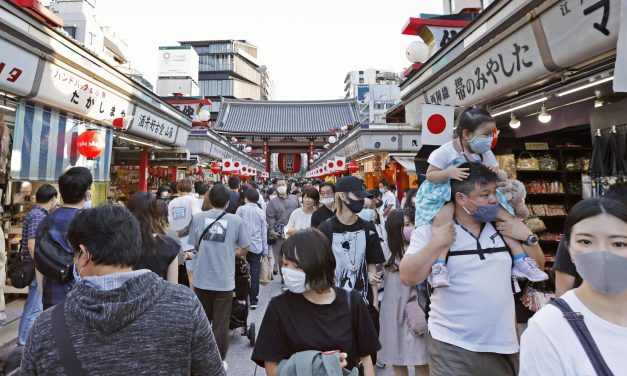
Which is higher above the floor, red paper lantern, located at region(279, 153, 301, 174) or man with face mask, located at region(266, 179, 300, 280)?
red paper lantern, located at region(279, 153, 301, 174)

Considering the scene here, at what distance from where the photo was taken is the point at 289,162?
50.1 m

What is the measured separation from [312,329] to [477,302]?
1000 millimetres

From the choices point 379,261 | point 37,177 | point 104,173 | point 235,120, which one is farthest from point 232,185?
point 235,120

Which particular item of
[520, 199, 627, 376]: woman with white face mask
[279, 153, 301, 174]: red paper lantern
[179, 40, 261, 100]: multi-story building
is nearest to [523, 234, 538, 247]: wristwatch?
[520, 199, 627, 376]: woman with white face mask

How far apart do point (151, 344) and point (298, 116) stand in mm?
42548

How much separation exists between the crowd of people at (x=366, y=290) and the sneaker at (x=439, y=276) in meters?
0.01

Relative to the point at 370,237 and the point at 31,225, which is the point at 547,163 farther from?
the point at 31,225

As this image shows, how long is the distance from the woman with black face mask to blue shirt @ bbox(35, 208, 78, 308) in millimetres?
2245

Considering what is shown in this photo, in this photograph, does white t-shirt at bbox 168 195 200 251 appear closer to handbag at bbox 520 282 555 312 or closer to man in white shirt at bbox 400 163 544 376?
man in white shirt at bbox 400 163 544 376

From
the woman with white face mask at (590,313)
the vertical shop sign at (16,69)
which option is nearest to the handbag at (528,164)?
the woman with white face mask at (590,313)

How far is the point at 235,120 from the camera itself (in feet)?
135

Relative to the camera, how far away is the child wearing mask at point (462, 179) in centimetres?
211

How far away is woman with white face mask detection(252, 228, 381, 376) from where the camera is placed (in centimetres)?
182

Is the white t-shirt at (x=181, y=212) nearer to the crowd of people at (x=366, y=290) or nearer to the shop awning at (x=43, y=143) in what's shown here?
the crowd of people at (x=366, y=290)
